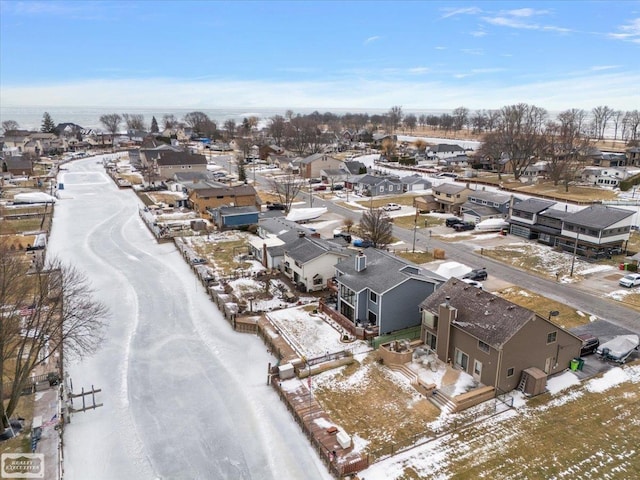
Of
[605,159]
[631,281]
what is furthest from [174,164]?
[605,159]

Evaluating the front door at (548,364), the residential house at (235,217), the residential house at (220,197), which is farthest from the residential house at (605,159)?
the front door at (548,364)

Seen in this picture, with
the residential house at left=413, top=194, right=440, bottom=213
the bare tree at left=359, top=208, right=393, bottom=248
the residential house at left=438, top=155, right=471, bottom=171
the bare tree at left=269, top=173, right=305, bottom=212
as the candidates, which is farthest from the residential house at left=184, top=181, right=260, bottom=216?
the residential house at left=438, top=155, right=471, bottom=171

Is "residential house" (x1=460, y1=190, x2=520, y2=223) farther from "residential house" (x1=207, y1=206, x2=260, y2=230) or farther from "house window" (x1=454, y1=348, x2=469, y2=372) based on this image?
"house window" (x1=454, y1=348, x2=469, y2=372)

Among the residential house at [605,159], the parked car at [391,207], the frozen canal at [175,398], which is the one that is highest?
the residential house at [605,159]

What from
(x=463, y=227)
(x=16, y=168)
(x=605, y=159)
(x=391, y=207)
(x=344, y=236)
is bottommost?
(x=344, y=236)

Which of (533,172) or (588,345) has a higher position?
(533,172)

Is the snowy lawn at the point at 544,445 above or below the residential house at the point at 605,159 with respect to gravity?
below

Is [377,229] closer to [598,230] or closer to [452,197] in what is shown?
[598,230]

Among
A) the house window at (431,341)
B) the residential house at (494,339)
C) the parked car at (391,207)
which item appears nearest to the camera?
the residential house at (494,339)
